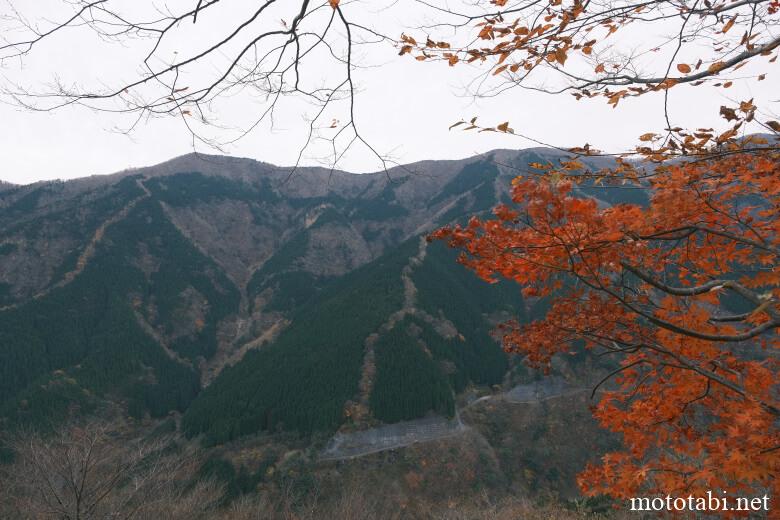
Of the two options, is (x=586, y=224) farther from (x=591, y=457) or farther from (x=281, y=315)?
(x=281, y=315)

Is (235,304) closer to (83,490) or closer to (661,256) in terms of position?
(83,490)

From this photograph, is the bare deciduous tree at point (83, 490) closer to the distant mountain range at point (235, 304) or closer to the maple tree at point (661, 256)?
the distant mountain range at point (235, 304)

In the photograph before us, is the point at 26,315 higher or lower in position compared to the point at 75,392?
higher

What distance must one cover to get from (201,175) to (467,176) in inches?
2703

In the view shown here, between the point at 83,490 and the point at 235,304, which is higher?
the point at 83,490

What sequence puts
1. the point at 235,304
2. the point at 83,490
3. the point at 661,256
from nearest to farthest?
the point at 661,256 < the point at 83,490 < the point at 235,304

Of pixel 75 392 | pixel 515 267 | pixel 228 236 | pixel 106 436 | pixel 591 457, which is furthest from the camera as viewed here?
pixel 228 236

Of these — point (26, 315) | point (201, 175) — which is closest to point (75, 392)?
point (26, 315)

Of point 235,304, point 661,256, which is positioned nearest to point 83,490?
point 661,256

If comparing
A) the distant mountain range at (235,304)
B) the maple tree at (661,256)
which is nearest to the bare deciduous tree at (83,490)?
the distant mountain range at (235,304)

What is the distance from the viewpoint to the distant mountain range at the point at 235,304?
37.2m

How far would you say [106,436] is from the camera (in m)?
36.4

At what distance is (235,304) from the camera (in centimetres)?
6700

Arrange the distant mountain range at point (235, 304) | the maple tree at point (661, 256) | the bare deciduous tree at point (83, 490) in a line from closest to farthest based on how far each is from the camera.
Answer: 1. the maple tree at point (661, 256)
2. the bare deciduous tree at point (83, 490)
3. the distant mountain range at point (235, 304)
